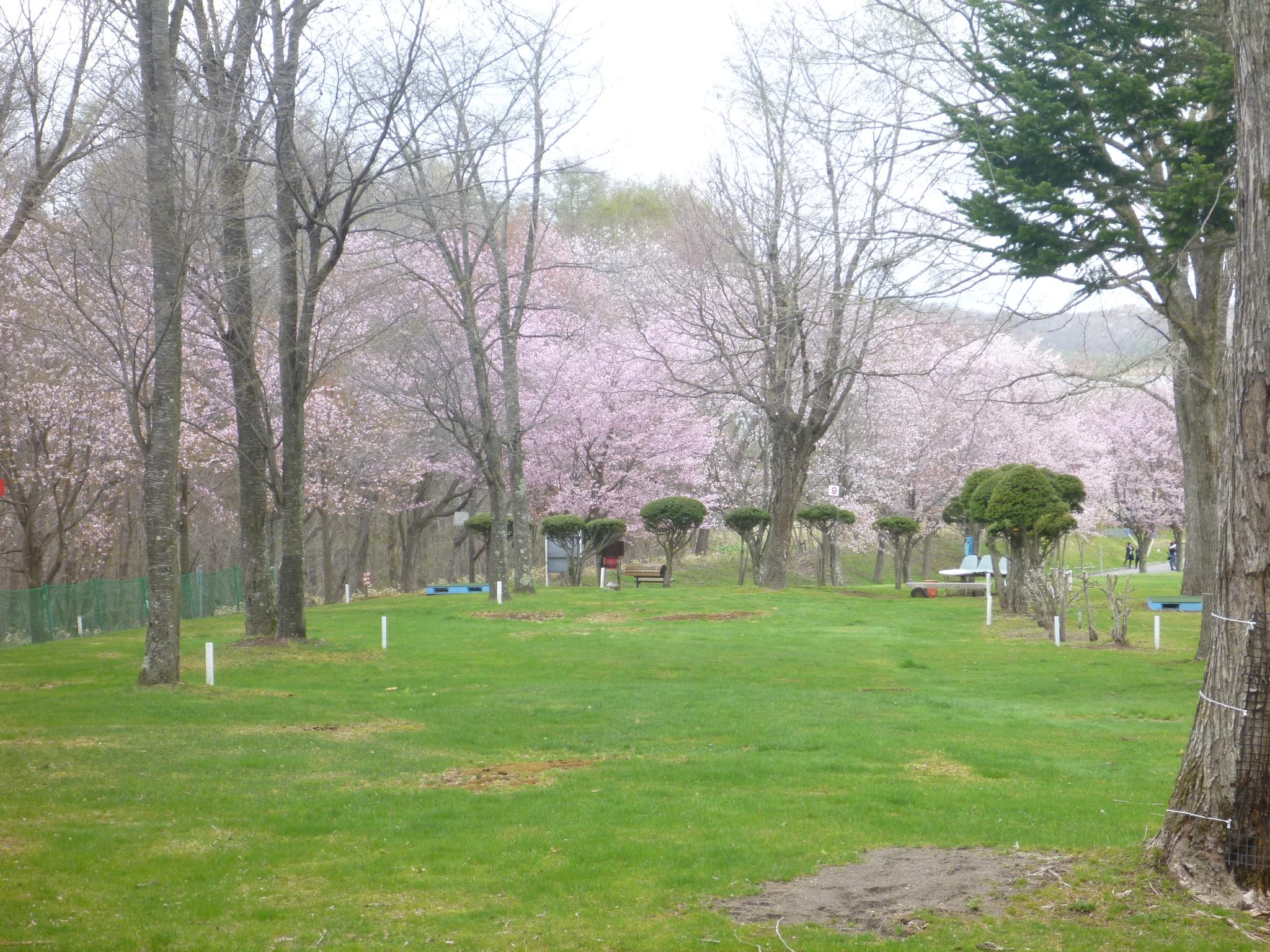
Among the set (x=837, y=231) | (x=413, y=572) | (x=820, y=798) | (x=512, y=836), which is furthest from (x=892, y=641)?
(x=413, y=572)

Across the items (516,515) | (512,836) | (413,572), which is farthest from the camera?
(413,572)

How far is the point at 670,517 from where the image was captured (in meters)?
28.7

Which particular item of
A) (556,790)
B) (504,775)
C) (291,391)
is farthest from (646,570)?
(556,790)

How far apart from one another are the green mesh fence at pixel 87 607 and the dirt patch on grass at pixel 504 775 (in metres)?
11.2

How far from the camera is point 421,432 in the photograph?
3266 centimetres

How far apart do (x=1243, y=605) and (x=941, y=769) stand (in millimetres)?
3984

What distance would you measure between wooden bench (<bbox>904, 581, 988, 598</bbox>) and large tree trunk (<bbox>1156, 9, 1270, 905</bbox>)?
23.3 m

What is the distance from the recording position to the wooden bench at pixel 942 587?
28.0 meters

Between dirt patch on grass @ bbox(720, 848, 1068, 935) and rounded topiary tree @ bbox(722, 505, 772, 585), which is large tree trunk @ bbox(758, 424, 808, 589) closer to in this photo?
rounded topiary tree @ bbox(722, 505, 772, 585)

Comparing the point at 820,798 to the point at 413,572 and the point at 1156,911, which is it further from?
the point at 413,572

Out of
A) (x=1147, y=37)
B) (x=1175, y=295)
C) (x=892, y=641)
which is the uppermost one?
(x=1147, y=37)

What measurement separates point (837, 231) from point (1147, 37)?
388 centimetres

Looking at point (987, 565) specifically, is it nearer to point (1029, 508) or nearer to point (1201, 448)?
point (1029, 508)

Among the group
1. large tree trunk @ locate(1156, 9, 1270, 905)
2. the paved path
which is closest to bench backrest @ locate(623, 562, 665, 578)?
the paved path
